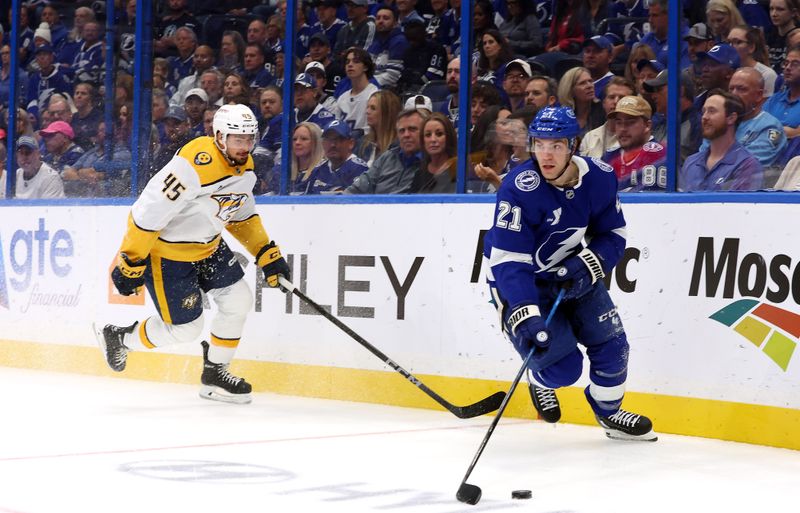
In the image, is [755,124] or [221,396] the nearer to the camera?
[755,124]

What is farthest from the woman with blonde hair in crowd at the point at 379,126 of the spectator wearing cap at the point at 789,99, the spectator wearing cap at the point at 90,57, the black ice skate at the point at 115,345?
the spectator wearing cap at the point at 90,57

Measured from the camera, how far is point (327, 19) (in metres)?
6.61

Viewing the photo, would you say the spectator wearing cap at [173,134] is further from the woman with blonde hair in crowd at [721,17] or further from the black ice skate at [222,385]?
the woman with blonde hair in crowd at [721,17]

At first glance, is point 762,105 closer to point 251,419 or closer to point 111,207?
point 251,419

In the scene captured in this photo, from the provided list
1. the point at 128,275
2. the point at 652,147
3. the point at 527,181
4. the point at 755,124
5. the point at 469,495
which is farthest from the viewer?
the point at 128,275

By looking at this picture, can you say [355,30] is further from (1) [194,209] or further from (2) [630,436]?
(2) [630,436]

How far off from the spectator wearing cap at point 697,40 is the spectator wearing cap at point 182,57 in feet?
10.1

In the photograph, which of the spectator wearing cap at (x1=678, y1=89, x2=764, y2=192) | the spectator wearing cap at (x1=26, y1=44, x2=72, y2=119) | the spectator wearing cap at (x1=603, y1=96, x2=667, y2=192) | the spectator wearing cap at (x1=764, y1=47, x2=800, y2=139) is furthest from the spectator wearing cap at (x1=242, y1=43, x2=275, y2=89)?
the spectator wearing cap at (x1=764, y1=47, x2=800, y2=139)

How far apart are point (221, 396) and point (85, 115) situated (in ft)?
8.45

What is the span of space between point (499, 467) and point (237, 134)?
210 cm

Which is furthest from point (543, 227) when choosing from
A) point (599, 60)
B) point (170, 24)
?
point (170, 24)

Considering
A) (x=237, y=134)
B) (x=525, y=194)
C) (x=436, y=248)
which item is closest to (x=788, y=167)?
(x=525, y=194)

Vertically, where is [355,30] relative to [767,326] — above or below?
above

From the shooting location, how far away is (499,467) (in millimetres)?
4195
